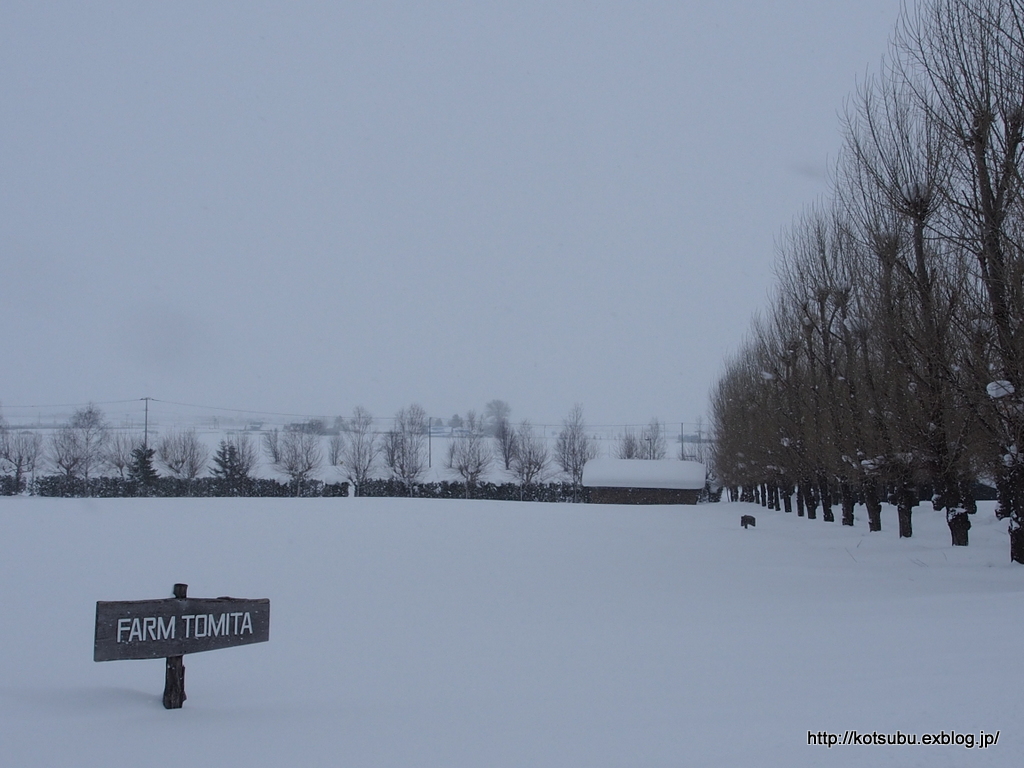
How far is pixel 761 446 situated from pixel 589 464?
22445 millimetres

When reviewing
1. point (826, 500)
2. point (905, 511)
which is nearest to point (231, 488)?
point (826, 500)

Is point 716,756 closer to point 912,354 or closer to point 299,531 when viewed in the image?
point 912,354

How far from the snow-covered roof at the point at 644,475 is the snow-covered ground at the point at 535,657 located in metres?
33.7

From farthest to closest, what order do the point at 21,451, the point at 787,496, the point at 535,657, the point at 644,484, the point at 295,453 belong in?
the point at 295,453, the point at 21,451, the point at 644,484, the point at 787,496, the point at 535,657

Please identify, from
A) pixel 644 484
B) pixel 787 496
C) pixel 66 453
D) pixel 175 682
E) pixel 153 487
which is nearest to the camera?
pixel 175 682

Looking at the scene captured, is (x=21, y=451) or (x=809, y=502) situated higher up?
(x=21, y=451)

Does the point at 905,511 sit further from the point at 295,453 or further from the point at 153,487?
the point at 295,453

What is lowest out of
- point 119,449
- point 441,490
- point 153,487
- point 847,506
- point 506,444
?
point 441,490

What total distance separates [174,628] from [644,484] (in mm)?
47864

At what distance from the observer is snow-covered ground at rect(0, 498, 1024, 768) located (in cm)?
443

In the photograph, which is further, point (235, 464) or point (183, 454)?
point (183, 454)

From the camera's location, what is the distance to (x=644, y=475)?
5159 centimetres

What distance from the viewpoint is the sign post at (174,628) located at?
192 inches

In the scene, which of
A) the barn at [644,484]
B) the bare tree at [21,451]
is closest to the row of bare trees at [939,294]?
the barn at [644,484]
